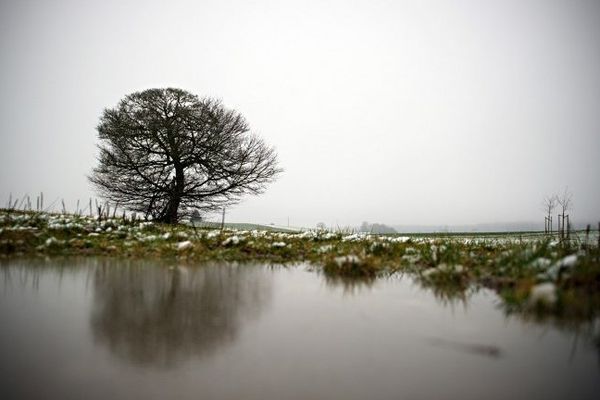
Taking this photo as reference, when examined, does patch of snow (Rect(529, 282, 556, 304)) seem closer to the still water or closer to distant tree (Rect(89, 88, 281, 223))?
the still water

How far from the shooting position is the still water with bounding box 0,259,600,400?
1.05 metres

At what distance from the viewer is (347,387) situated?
1074 mm

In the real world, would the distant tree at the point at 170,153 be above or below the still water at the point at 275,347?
above

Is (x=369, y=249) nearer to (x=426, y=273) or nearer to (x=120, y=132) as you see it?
(x=426, y=273)

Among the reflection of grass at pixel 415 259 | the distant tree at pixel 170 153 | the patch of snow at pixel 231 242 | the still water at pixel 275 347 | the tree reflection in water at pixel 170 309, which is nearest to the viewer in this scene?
the still water at pixel 275 347

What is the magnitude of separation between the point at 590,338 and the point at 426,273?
1493 millimetres

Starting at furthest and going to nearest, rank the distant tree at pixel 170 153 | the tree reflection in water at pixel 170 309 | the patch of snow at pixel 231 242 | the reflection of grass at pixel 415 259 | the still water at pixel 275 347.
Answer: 1. the distant tree at pixel 170 153
2. the patch of snow at pixel 231 242
3. the reflection of grass at pixel 415 259
4. the tree reflection in water at pixel 170 309
5. the still water at pixel 275 347

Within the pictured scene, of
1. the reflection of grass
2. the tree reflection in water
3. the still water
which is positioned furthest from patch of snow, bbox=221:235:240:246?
the still water

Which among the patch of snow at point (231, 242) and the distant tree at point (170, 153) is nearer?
Answer: the patch of snow at point (231, 242)

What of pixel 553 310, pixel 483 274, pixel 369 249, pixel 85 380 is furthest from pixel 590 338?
pixel 369 249

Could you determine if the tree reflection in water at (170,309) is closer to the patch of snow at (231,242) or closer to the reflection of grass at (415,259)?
the reflection of grass at (415,259)

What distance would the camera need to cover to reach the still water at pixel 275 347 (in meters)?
1.05

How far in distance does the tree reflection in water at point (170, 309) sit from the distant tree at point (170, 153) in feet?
47.9

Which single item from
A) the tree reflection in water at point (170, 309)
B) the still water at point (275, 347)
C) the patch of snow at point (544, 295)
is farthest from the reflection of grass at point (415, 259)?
the tree reflection in water at point (170, 309)
